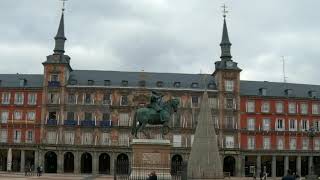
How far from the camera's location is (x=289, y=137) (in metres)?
89.4

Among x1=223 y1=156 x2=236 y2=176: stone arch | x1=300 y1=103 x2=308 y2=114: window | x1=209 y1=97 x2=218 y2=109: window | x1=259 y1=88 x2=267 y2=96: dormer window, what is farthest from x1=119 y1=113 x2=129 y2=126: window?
x1=300 y1=103 x2=308 y2=114: window

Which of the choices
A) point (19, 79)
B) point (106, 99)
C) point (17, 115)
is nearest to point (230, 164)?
point (106, 99)

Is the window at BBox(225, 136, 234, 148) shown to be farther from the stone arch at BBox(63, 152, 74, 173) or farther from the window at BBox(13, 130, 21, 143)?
the window at BBox(13, 130, 21, 143)

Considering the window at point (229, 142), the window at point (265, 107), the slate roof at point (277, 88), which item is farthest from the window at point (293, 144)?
the window at point (229, 142)

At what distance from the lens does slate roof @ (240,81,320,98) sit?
298ft

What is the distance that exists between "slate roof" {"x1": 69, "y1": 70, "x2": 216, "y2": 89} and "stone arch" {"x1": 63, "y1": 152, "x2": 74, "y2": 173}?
37.2 feet

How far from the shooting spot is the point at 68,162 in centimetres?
8731

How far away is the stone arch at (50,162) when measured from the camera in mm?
85375

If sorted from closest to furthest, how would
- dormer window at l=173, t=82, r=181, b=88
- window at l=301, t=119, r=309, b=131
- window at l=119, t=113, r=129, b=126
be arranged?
window at l=119, t=113, r=129, b=126 < dormer window at l=173, t=82, r=181, b=88 < window at l=301, t=119, r=309, b=131

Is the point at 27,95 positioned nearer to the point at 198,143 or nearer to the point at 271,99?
the point at 271,99

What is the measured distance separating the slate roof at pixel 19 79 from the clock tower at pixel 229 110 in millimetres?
28448

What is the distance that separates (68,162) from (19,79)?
15.4 m

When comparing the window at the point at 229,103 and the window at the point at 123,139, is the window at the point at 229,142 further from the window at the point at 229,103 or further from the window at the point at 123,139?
the window at the point at 123,139

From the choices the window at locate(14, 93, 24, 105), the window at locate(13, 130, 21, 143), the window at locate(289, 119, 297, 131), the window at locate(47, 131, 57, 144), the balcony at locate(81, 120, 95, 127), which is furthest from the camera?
the window at locate(289, 119, 297, 131)
